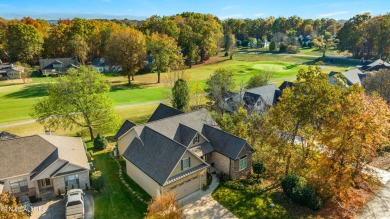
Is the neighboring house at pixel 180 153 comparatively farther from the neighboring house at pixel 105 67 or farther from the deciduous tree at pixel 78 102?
the neighboring house at pixel 105 67

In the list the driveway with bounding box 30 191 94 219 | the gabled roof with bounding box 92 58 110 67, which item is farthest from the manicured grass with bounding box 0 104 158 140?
the gabled roof with bounding box 92 58 110 67

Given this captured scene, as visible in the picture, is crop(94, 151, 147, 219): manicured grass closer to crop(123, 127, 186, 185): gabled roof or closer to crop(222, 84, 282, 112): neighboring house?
crop(123, 127, 186, 185): gabled roof

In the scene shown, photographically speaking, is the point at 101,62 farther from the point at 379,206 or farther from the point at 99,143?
the point at 379,206

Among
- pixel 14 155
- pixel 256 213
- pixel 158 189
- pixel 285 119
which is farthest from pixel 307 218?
pixel 14 155

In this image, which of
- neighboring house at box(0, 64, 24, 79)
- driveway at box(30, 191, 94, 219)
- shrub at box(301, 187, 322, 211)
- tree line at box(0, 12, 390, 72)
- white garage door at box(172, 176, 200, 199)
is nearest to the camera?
driveway at box(30, 191, 94, 219)

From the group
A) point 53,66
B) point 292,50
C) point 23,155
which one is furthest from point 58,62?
point 292,50

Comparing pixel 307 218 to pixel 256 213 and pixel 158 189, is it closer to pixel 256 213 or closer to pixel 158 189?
pixel 256 213
